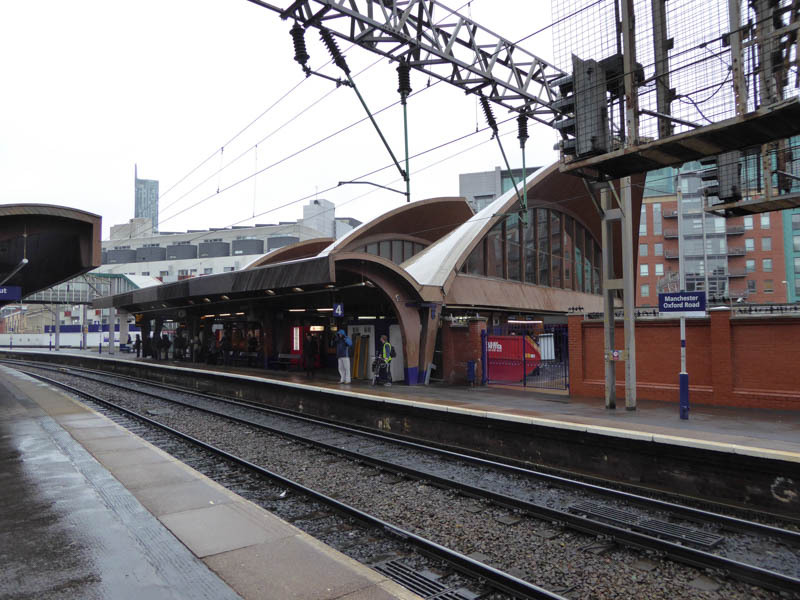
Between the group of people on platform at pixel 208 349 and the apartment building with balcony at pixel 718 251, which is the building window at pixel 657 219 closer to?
the apartment building with balcony at pixel 718 251

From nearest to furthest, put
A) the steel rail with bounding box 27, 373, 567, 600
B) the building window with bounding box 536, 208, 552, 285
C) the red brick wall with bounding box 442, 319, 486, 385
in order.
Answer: the steel rail with bounding box 27, 373, 567, 600 → the red brick wall with bounding box 442, 319, 486, 385 → the building window with bounding box 536, 208, 552, 285

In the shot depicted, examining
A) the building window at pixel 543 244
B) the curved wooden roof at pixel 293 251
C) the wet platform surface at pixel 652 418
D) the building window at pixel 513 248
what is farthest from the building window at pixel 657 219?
the wet platform surface at pixel 652 418

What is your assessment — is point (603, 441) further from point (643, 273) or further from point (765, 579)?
point (643, 273)

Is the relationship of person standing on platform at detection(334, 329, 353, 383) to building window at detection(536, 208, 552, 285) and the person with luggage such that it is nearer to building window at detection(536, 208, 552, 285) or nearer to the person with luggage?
the person with luggage

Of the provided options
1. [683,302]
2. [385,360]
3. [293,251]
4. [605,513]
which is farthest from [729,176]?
[293,251]

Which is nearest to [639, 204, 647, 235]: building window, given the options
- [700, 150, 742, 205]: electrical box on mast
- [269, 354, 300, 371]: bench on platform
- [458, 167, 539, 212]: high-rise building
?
[458, 167, 539, 212]: high-rise building

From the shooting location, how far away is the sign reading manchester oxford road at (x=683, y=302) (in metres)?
11.4

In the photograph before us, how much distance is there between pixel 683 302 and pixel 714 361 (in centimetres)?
244

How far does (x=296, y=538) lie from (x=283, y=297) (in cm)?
1823

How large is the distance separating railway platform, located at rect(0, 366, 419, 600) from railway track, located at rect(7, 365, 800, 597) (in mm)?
1498

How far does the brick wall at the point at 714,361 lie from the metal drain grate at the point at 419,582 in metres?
10.7

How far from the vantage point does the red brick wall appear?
19.3 metres

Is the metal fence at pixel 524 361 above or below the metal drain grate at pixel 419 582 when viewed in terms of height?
above

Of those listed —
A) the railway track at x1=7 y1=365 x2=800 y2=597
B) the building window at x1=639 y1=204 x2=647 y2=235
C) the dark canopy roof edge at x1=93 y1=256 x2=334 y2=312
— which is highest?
the building window at x1=639 y1=204 x2=647 y2=235
